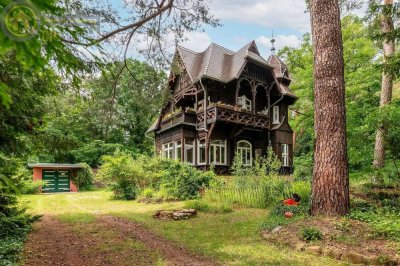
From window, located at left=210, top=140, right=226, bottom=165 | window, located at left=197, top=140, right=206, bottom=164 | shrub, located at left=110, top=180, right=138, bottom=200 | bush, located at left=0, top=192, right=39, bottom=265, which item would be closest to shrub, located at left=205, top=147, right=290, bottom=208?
shrub, located at left=110, top=180, right=138, bottom=200

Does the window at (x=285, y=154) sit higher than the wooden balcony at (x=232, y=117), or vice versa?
the wooden balcony at (x=232, y=117)

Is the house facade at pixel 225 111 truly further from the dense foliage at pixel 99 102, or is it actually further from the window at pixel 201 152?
the dense foliage at pixel 99 102

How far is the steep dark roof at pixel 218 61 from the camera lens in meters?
19.6

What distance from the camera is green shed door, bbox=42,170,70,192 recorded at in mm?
24875

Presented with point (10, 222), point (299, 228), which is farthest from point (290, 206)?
point (10, 222)

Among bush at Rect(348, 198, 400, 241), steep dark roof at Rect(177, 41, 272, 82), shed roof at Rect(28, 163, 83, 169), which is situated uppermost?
steep dark roof at Rect(177, 41, 272, 82)

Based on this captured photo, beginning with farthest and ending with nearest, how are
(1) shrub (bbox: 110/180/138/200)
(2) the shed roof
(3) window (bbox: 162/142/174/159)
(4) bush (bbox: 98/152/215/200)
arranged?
(2) the shed roof → (3) window (bbox: 162/142/174/159) → (1) shrub (bbox: 110/180/138/200) → (4) bush (bbox: 98/152/215/200)

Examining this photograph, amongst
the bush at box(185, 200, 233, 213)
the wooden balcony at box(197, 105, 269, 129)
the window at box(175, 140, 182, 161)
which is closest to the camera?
the bush at box(185, 200, 233, 213)

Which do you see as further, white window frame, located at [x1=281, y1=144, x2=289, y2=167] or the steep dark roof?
white window frame, located at [x1=281, y1=144, x2=289, y2=167]

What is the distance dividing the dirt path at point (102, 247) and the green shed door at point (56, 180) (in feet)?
61.0

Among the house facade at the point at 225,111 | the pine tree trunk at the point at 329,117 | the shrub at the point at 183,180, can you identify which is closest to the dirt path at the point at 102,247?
the pine tree trunk at the point at 329,117

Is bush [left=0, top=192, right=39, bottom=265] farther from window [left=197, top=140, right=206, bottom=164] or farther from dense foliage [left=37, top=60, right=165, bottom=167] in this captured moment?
window [left=197, top=140, right=206, bottom=164]

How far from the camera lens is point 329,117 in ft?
23.4

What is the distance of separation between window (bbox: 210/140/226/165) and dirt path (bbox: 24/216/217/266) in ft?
39.4
